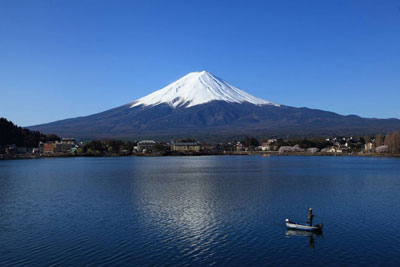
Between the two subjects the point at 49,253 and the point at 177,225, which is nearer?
the point at 49,253

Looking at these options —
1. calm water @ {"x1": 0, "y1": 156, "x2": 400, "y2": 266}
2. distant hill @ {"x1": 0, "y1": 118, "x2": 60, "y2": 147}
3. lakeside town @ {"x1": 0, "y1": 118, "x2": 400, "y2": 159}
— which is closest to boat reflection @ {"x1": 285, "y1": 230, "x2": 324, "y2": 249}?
calm water @ {"x1": 0, "y1": 156, "x2": 400, "y2": 266}

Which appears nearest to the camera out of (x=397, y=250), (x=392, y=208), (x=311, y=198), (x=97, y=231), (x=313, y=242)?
(x=397, y=250)

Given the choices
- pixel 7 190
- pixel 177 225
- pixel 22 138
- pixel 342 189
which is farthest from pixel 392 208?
pixel 22 138

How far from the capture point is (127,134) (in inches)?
7608

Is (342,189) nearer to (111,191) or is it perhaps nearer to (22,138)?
(111,191)

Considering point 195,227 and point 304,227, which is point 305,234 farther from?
point 195,227

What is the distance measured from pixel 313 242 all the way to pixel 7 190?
2246 cm

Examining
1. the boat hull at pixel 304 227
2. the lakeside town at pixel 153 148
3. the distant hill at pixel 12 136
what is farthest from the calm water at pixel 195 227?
the lakeside town at pixel 153 148

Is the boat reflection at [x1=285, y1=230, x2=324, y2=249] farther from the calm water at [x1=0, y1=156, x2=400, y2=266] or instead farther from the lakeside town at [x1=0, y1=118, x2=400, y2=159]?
the lakeside town at [x1=0, y1=118, x2=400, y2=159]

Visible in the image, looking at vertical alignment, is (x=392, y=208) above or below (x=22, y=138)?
below

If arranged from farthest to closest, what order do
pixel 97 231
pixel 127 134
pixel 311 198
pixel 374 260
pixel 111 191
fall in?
pixel 127 134
pixel 111 191
pixel 311 198
pixel 97 231
pixel 374 260

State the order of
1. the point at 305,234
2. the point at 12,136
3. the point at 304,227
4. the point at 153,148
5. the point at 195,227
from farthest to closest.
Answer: the point at 153,148 < the point at 12,136 < the point at 195,227 < the point at 304,227 < the point at 305,234

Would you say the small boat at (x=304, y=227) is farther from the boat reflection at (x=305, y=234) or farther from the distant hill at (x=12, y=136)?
the distant hill at (x=12, y=136)

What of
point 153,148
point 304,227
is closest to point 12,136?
point 153,148
